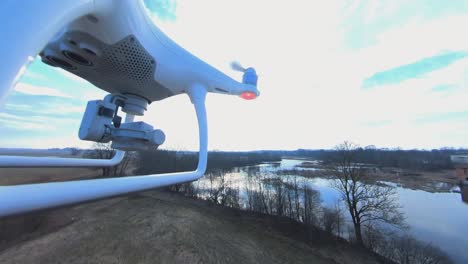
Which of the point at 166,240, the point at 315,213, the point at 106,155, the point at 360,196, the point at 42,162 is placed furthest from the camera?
the point at 106,155

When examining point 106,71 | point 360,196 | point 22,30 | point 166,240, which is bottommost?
point 166,240

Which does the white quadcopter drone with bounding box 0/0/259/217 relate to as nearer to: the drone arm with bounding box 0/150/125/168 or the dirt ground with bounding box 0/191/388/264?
the drone arm with bounding box 0/150/125/168

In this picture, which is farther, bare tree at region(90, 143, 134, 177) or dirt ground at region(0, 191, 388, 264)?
bare tree at region(90, 143, 134, 177)

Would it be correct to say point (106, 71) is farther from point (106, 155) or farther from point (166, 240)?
point (106, 155)

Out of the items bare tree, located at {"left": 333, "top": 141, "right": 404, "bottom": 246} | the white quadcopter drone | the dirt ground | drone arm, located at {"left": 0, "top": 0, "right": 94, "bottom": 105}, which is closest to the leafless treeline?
bare tree, located at {"left": 333, "top": 141, "right": 404, "bottom": 246}

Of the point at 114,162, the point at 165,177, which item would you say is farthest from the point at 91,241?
the point at 165,177

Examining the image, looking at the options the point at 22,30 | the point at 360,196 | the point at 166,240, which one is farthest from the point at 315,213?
the point at 22,30
